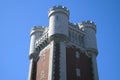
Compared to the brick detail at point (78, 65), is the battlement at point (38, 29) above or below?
above

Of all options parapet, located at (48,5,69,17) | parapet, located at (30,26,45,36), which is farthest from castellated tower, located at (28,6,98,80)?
parapet, located at (30,26,45,36)

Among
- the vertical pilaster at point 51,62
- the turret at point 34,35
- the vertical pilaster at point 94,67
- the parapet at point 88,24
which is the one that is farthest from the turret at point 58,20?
the vertical pilaster at point 94,67

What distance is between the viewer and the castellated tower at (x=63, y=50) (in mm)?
55969

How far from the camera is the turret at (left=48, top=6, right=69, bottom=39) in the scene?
60.2 m

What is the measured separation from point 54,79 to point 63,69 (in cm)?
293

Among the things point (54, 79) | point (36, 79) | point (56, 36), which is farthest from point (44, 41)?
point (54, 79)

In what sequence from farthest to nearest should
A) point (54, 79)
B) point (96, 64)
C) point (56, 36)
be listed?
point (96, 64) < point (56, 36) < point (54, 79)

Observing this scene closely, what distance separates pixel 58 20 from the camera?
62.2 meters

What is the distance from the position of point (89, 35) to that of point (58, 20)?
9.27 m

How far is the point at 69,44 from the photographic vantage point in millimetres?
60844

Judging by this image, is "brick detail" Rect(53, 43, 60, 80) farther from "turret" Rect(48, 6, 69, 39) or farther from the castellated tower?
"turret" Rect(48, 6, 69, 39)

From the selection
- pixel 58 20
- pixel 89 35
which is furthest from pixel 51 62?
pixel 89 35

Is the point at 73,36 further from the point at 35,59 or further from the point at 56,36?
the point at 35,59

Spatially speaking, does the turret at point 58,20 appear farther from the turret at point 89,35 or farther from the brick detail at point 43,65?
the turret at point 89,35
